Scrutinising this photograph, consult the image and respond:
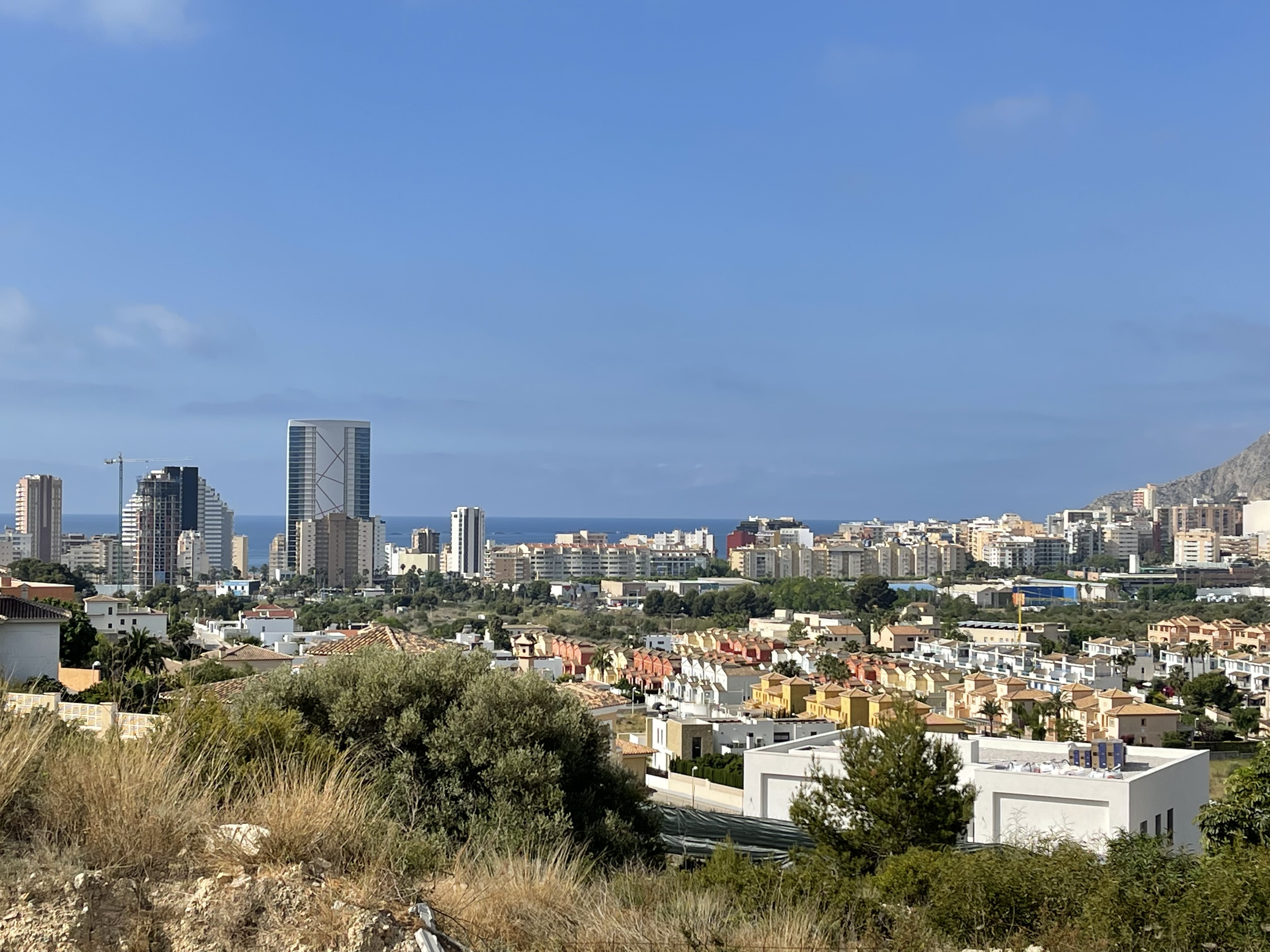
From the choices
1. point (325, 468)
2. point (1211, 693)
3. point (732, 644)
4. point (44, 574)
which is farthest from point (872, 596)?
point (325, 468)

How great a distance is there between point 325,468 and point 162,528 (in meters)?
55.0

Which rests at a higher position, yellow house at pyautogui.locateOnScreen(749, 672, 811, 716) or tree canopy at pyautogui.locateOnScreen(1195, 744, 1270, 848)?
tree canopy at pyautogui.locateOnScreen(1195, 744, 1270, 848)

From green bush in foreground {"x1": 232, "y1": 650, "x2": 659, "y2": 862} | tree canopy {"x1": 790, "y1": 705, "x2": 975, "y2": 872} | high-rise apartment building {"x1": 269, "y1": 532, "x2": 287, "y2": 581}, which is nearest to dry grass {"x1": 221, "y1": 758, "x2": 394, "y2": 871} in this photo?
green bush in foreground {"x1": 232, "y1": 650, "x2": 659, "y2": 862}

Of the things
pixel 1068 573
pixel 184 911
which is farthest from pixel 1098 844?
pixel 1068 573

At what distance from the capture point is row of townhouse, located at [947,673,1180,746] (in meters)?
29.0

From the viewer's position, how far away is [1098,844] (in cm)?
1205

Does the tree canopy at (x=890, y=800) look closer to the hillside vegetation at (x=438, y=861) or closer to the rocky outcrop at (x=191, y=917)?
the hillside vegetation at (x=438, y=861)

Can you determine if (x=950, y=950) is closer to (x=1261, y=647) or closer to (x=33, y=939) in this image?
(x=33, y=939)

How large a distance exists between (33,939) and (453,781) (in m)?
4.03

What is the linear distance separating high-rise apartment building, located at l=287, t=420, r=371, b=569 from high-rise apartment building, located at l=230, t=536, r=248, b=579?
1964cm

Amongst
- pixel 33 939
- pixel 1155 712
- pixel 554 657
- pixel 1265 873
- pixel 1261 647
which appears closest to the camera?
pixel 33 939

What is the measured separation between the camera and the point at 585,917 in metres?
3.74

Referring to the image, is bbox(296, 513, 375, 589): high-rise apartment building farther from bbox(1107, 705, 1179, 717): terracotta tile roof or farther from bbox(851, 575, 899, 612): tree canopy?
bbox(1107, 705, 1179, 717): terracotta tile roof

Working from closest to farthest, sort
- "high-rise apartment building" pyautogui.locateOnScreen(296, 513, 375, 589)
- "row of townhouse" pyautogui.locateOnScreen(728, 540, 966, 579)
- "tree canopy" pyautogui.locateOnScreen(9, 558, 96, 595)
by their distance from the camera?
"tree canopy" pyautogui.locateOnScreen(9, 558, 96, 595) → "high-rise apartment building" pyautogui.locateOnScreen(296, 513, 375, 589) → "row of townhouse" pyautogui.locateOnScreen(728, 540, 966, 579)
